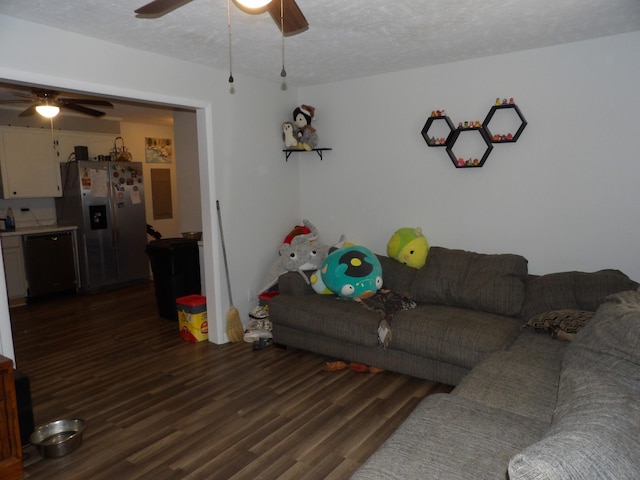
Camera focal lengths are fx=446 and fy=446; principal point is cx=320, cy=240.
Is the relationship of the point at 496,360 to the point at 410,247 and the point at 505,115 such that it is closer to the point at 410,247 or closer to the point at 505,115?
the point at 410,247

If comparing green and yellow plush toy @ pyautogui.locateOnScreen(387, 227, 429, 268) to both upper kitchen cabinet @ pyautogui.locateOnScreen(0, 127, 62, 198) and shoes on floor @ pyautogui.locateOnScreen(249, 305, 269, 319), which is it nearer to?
shoes on floor @ pyautogui.locateOnScreen(249, 305, 269, 319)

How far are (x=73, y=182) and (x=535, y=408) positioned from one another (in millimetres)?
6066

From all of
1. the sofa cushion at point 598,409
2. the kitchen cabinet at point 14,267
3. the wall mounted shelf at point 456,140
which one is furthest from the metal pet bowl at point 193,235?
the sofa cushion at point 598,409

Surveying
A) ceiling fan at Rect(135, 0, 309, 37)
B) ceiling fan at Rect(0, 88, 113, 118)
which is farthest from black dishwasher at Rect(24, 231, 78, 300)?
ceiling fan at Rect(135, 0, 309, 37)

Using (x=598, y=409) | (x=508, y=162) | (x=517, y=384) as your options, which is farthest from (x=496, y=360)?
(x=508, y=162)

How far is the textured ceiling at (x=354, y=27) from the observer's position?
2486 millimetres

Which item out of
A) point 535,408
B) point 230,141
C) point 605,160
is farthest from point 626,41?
point 230,141

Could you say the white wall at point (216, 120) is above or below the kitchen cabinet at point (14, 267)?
above

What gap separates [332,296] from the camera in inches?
150

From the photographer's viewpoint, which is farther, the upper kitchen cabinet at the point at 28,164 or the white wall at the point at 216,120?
the upper kitchen cabinet at the point at 28,164

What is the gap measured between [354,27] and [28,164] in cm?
496

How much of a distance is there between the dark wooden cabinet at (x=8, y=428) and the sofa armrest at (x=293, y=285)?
7.07 ft

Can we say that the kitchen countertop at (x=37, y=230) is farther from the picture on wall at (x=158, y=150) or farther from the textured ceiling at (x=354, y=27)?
the textured ceiling at (x=354, y=27)

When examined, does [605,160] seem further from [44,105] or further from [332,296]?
[44,105]
